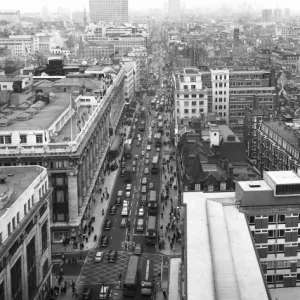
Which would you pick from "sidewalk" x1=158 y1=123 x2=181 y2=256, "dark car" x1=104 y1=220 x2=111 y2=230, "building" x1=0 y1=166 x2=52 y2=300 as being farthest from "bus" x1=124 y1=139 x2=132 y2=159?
"building" x1=0 y1=166 x2=52 y2=300

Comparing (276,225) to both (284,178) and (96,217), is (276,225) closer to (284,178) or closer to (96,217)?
(284,178)

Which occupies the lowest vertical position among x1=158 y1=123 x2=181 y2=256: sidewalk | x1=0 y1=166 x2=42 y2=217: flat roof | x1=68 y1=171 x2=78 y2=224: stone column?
x1=158 y1=123 x2=181 y2=256: sidewalk

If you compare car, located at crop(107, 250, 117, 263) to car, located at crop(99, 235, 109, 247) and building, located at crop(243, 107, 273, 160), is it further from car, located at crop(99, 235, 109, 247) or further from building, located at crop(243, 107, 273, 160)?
building, located at crop(243, 107, 273, 160)

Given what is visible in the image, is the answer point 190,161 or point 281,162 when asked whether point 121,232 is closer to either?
point 190,161

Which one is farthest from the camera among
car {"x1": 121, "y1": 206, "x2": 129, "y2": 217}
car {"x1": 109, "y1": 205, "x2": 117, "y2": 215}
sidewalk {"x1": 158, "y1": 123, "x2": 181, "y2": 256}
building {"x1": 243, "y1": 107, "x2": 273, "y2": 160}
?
building {"x1": 243, "y1": 107, "x2": 273, "y2": 160}

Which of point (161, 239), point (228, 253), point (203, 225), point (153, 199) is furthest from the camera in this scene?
point (153, 199)

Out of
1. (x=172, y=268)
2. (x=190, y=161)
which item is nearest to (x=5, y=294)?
(x=172, y=268)
